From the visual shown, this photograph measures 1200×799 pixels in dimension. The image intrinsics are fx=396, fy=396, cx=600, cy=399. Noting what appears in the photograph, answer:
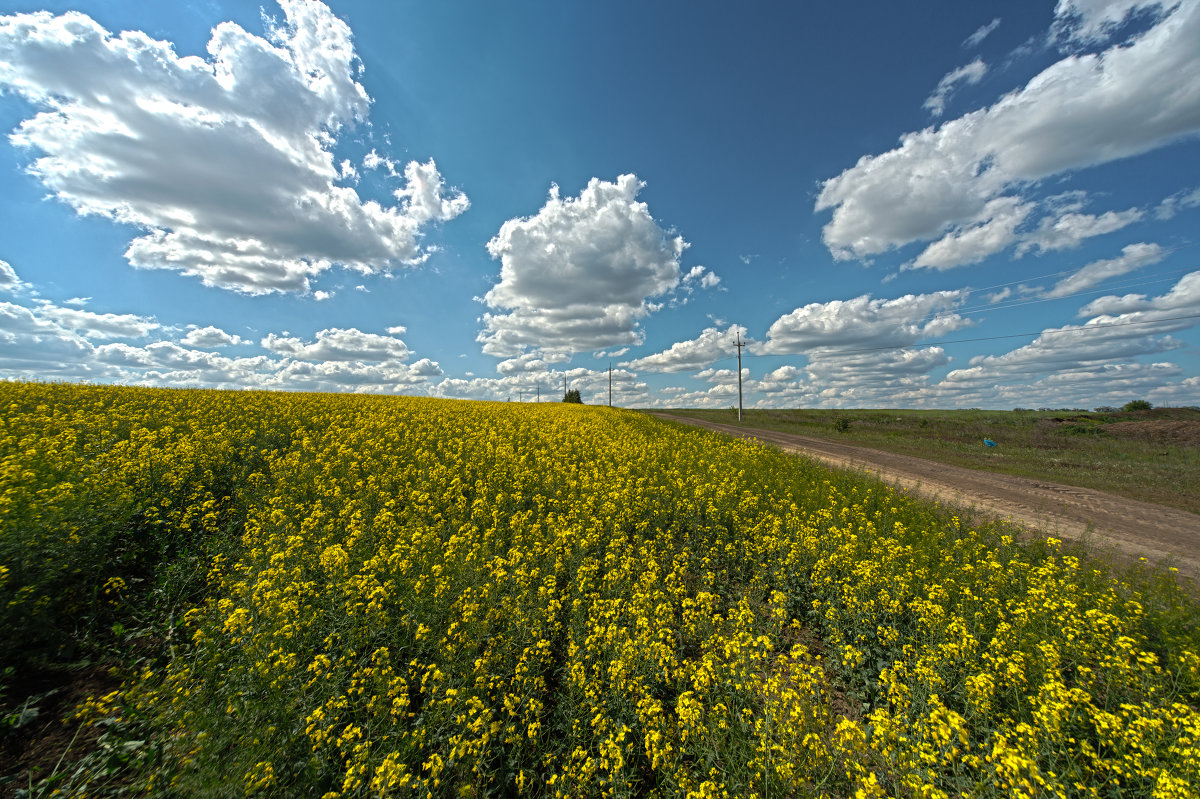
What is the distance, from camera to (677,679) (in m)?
4.10

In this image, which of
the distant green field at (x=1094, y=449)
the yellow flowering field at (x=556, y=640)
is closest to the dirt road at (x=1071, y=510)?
the distant green field at (x=1094, y=449)

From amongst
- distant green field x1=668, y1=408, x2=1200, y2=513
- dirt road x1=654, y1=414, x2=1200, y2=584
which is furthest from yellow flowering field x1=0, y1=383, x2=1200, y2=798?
distant green field x1=668, y1=408, x2=1200, y2=513

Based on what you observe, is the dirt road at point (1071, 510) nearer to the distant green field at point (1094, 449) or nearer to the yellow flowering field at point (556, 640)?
the distant green field at point (1094, 449)

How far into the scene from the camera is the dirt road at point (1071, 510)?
7.64 metres

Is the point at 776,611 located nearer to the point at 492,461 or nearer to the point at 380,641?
the point at 380,641

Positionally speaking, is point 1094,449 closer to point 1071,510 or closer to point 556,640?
point 1071,510

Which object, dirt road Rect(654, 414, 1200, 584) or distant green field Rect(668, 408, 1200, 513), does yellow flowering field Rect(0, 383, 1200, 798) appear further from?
distant green field Rect(668, 408, 1200, 513)

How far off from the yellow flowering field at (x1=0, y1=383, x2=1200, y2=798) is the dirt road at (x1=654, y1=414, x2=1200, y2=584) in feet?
6.83

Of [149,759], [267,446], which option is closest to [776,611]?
[149,759]

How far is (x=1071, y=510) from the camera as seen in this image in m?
9.79

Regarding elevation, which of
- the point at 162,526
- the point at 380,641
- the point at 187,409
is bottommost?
the point at 380,641

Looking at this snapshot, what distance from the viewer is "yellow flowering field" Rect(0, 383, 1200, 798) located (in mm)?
2863

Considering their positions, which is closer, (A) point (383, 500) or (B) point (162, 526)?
(B) point (162, 526)

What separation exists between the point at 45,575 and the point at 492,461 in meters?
6.65
